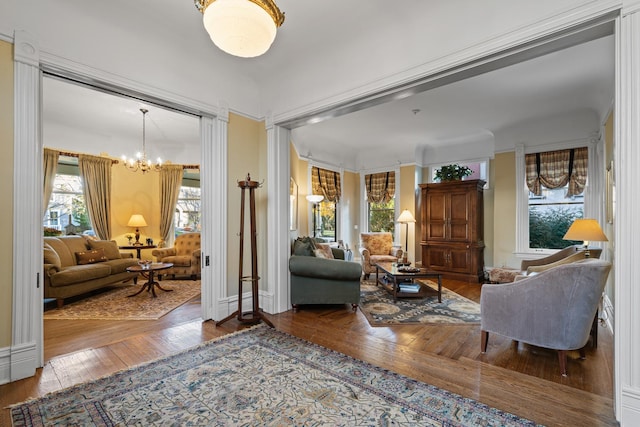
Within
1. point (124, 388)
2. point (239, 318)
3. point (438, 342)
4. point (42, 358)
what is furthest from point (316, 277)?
point (42, 358)

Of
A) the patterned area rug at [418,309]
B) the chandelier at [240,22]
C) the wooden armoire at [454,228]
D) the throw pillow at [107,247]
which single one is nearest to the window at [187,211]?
the throw pillow at [107,247]

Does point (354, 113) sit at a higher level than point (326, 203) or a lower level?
higher

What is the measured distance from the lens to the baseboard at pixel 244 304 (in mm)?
3719

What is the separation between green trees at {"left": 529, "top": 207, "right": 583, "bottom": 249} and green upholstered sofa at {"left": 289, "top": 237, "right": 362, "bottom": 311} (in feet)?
12.9

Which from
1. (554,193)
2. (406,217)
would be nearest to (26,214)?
(406,217)

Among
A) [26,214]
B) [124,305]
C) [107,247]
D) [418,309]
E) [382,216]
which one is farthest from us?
[382,216]

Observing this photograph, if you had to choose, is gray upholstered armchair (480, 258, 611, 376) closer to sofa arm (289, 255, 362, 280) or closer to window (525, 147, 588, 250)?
sofa arm (289, 255, 362, 280)

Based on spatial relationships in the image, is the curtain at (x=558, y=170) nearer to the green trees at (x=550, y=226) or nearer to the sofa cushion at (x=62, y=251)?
the green trees at (x=550, y=226)

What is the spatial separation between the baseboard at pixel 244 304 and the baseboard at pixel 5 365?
177 cm

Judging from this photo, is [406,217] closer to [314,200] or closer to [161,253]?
[314,200]

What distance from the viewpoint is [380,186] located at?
8031 millimetres

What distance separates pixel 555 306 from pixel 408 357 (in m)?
1.26

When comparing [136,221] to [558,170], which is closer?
[558,170]

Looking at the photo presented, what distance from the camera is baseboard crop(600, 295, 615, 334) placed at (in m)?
3.60
